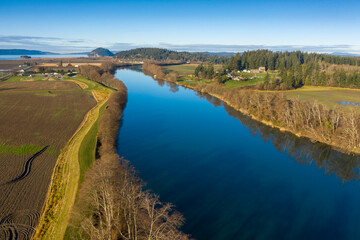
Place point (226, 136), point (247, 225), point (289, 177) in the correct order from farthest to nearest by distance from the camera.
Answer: point (226, 136) → point (289, 177) → point (247, 225)

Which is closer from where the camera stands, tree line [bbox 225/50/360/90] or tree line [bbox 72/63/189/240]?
tree line [bbox 72/63/189/240]

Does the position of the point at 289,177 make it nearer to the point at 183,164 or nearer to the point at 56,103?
the point at 183,164

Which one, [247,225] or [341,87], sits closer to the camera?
[247,225]

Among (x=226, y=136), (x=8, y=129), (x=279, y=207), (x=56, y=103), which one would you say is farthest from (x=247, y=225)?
(x=56, y=103)

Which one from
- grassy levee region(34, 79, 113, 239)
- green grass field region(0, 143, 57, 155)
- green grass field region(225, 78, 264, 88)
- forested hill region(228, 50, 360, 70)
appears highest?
forested hill region(228, 50, 360, 70)

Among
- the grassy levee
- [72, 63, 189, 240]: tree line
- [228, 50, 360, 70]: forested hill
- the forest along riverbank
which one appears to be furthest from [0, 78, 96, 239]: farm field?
[228, 50, 360, 70]: forested hill

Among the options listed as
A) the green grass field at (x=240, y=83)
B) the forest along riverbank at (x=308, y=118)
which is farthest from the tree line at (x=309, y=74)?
the forest along riverbank at (x=308, y=118)

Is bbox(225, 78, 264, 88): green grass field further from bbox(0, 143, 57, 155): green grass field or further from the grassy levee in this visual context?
bbox(0, 143, 57, 155): green grass field

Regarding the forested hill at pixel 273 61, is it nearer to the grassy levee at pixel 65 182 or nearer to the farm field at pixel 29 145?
the farm field at pixel 29 145
